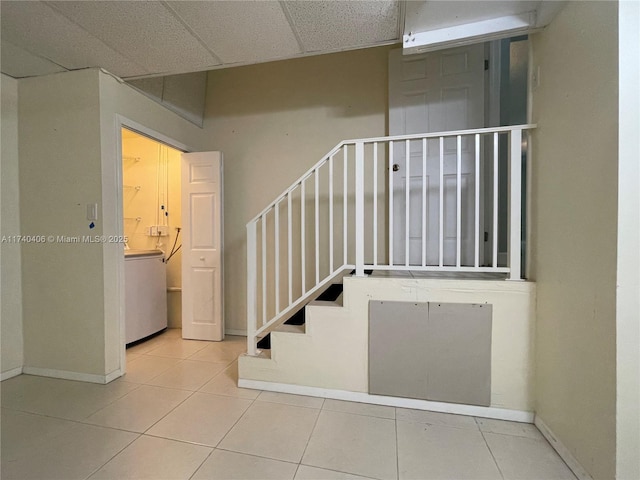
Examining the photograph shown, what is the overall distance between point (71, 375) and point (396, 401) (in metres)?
2.48

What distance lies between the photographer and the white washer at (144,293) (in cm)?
263

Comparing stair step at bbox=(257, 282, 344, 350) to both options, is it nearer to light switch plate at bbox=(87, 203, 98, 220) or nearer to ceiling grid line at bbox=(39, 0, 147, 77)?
light switch plate at bbox=(87, 203, 98, 220)

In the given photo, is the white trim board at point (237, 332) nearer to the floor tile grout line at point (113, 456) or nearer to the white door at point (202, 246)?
the white door at point (202, 246)

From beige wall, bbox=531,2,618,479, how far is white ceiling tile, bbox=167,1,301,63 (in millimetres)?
1530

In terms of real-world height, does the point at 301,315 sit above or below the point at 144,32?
below

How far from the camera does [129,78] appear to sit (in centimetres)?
Result: 213

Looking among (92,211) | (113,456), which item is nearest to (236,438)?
(113,456)

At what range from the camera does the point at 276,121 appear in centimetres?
295

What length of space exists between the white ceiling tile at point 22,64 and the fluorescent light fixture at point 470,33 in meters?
2.61

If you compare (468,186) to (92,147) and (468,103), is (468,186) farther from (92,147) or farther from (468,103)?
(92,147)

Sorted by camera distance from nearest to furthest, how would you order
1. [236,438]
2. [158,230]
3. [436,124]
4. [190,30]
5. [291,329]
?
[236,438] < [190,30] < [291,329] < [436,124] < [158,230]

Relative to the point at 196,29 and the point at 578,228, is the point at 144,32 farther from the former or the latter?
the point at 578,228

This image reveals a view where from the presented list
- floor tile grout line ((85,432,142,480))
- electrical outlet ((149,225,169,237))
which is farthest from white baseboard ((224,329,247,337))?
floor tile grout line ((85,432,142,480))

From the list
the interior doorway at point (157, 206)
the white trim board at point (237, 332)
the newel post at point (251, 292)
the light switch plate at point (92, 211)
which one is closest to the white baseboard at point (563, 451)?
the newel post at point (251, 292)
